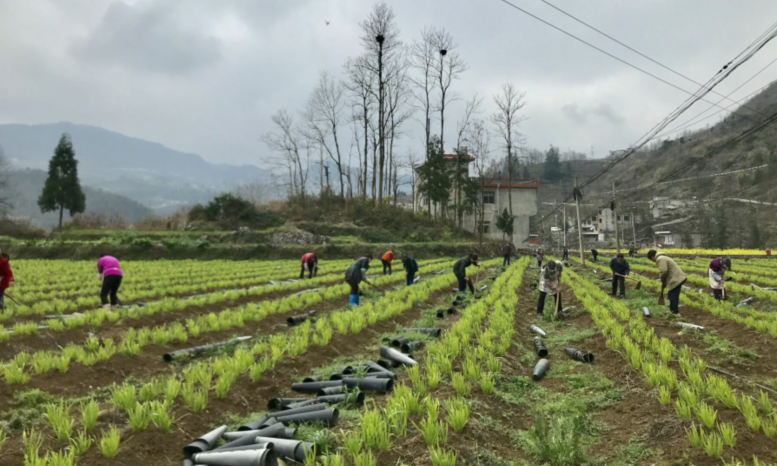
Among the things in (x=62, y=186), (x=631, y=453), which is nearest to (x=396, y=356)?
(x=631, y=453)

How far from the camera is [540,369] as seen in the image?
5.98 m

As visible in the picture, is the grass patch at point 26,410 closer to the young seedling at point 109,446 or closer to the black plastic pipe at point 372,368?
the young seedling at point 109,446

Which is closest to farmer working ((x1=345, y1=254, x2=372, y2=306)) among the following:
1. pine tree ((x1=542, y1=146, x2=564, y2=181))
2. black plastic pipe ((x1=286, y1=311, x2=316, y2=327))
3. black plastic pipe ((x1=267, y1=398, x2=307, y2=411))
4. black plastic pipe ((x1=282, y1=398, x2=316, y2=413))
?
black plastic pipe ((x1=286, y1=311, x2=316, y2=327))

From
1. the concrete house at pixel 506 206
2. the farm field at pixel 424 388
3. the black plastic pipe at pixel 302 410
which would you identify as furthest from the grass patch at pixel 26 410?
the concrete house at pixel 506 206

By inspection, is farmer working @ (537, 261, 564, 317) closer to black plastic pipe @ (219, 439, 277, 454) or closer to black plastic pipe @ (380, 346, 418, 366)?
black plastic pipe @ (380, 346, 418, 366)

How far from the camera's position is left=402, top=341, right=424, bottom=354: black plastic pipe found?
6918mm

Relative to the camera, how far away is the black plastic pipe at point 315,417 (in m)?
3.98

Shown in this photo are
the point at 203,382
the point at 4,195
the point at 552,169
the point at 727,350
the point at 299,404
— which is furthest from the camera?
the point at 552,169

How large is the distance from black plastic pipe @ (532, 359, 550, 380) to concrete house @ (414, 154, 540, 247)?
153 ft

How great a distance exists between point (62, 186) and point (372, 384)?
5386 centimetres

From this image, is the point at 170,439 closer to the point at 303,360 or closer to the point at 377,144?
the point at 303,360

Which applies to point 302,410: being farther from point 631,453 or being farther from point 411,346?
point 411,346

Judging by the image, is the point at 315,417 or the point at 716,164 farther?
the point at 716,164

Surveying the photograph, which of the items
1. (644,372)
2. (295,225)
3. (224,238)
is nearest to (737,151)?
(295,225)
